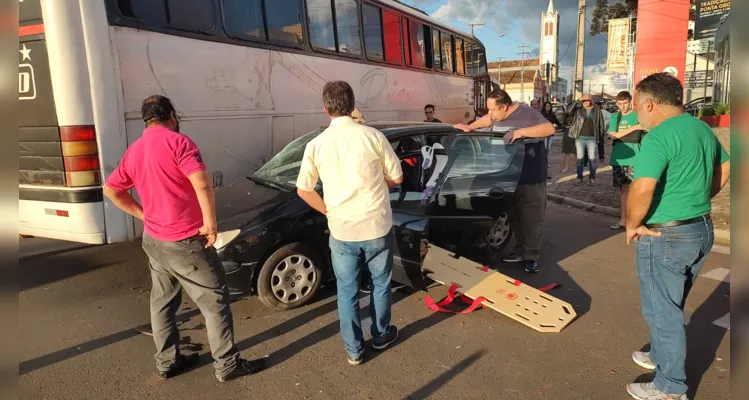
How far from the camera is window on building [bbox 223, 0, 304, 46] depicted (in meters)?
5.89

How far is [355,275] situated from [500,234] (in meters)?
2.99

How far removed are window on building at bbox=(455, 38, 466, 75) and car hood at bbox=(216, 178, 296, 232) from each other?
8.68 meters

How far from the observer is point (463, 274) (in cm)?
438

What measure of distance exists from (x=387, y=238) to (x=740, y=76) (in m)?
2.36

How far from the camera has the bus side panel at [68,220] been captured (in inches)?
175

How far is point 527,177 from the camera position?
16.3ft

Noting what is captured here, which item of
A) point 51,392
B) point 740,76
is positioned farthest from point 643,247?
point 51,392

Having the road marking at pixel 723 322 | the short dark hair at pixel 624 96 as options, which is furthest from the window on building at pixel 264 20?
the road marking at pixel 723 322

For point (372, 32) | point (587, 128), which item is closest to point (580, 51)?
point (587, 128)

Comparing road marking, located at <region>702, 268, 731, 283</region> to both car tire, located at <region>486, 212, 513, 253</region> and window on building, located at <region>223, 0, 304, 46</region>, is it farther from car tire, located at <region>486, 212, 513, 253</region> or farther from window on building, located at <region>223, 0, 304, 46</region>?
window on building, located at <region>223, 0, 304, 46</region>

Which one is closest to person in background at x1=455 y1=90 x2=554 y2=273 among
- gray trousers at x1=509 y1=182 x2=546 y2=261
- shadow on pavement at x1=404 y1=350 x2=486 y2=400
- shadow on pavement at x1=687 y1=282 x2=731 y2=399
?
gray trousers at x1=509 y1=182 x2=546 y2=261

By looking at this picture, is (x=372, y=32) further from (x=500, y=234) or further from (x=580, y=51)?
(x=580, y=51)

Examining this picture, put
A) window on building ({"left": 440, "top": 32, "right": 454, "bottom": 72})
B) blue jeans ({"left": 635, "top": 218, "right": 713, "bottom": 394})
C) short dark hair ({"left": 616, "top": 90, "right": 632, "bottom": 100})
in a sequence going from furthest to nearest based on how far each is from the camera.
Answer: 1. window on building ({"left": 440, "top": 32, "right": 454, "bottom": 72})
2. short dark hair ({"left": 616, "top": 90, "right": 632, "bottom": 100})
3. blue jeans ({"left": 635, "top": 218, "right": 713, "bottom": 394})

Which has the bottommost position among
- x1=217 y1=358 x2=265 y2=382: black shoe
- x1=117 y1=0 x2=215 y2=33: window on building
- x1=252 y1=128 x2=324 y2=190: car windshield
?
x1=217 y1=358 x2=265 y2=382: black shoe
